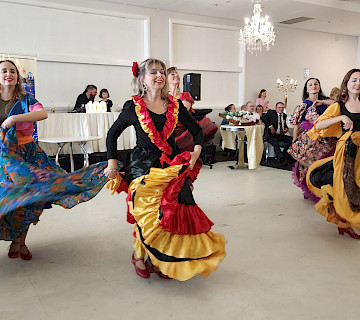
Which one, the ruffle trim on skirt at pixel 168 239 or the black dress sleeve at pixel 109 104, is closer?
the ruffle trim on skirt at pixel 168 239

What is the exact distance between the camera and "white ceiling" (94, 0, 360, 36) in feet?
26.6

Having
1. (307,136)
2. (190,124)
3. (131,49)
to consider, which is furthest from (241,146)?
(190,124)

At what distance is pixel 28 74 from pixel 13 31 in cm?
151

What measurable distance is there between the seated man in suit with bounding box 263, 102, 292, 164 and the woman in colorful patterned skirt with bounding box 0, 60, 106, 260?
5.52 meters

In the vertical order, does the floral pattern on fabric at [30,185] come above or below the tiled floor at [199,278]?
above

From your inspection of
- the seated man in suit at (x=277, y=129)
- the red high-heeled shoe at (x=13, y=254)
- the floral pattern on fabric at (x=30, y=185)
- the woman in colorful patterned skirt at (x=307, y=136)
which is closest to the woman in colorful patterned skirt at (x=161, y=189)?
the floral pattern on fabric at (x=30, y=185)

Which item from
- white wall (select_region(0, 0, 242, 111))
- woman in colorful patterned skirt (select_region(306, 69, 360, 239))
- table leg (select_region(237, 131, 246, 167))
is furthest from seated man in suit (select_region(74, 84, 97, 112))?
woman in colorful patterned skirt (select_region(306, 69, 360, 239))

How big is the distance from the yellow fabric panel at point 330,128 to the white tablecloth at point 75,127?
3937mm

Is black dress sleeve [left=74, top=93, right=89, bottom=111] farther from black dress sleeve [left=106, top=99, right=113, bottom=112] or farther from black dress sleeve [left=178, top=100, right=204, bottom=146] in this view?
black dress sleeve [left=178, top=100, right=204, bottom=146]

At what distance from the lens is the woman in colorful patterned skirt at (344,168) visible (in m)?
3.12

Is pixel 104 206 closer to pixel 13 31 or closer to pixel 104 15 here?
pixel 13 31

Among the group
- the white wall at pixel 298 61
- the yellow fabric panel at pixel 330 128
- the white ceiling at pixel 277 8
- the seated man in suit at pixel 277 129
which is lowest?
the seated man in suit at pixel 277 129

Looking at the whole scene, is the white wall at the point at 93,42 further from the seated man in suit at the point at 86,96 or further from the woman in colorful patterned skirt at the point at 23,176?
the woman in colorful patterned skirt at the point at 23,176

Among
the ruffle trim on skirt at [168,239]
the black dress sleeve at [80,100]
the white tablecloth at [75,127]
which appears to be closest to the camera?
the ruffle trim on skirt at [168,239]
